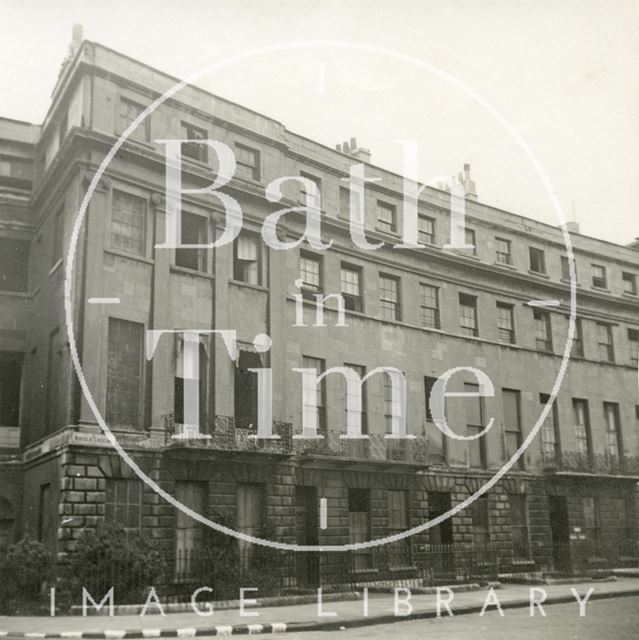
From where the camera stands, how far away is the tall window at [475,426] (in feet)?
104

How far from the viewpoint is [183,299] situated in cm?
2458

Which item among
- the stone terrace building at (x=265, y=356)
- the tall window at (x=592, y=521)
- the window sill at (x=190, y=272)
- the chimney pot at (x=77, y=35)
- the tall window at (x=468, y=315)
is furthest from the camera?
the tall window at (x=592, y=521)

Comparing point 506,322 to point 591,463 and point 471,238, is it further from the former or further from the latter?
point 591,463

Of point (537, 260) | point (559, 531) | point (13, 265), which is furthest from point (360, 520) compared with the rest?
point (537, 260)

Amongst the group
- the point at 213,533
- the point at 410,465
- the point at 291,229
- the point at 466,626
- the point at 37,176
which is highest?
the point at 37,176

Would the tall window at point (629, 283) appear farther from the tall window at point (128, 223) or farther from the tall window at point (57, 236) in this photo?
the tall window at point (57, 236)

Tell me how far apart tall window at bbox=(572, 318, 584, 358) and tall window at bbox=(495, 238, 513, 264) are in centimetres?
445

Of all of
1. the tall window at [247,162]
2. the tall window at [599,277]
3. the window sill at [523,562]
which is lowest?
the window sill at [523,562]

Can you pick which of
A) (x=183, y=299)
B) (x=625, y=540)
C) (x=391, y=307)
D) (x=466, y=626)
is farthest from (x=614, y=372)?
(x=466, y=626)

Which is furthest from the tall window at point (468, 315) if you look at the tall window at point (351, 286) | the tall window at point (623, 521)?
the tall window at point (623, 521)

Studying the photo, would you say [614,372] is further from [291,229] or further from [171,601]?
[171,601]

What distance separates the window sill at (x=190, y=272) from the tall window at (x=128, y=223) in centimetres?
100

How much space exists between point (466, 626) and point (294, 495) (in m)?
10.1

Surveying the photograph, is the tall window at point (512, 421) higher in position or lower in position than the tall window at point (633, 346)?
lower
